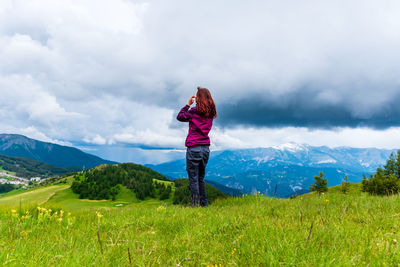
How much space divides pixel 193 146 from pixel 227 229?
490cm

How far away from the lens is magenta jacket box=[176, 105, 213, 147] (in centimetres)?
836

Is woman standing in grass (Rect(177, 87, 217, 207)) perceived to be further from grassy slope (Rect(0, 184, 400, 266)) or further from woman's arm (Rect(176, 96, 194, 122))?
grassy slope (Rect(0, 184, 400, 266))

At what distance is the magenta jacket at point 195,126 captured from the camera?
8359 mm

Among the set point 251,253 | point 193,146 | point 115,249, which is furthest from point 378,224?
point 193,146

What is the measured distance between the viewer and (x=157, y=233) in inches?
151

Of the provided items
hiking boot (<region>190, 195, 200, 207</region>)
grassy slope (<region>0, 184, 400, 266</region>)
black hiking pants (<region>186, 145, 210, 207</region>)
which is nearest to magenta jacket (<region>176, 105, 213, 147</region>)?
black hiking pants (<region>186, 145, 210, 207</region>)

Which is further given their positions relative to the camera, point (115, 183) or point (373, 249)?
point (115, 183)

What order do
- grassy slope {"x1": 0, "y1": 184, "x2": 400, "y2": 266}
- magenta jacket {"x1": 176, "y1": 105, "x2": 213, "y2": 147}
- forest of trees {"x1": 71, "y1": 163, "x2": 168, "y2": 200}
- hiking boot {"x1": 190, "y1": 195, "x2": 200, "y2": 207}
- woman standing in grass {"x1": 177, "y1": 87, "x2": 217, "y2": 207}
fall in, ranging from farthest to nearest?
1. forest of trees {"x1": 71, "y1": 163, "x2": 168, "y2": 200}
2. magenta jacket {"x1": 176, "y1": 105, "x2": 213, "y2": 147}
3. woman standing in grass {"x1": 177, "y1": 87, "x2": 217, "y2": 207}
4. hiking boot {"x1": 190, "y1": 195, "x2": 200, "y2": 207}
5. grassy slope {"x1": 0, "y1": 184, "x2": 400, "y2": 266}

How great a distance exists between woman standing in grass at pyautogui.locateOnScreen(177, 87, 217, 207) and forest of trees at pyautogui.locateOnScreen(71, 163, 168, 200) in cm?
17360

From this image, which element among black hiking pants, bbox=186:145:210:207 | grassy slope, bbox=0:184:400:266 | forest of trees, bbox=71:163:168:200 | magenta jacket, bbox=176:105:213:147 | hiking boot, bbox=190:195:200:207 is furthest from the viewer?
forest of trees, bbox=71:163:168:200

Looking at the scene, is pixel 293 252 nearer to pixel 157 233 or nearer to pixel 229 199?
pixel 157 233

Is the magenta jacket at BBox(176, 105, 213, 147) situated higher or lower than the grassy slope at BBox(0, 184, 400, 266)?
higher

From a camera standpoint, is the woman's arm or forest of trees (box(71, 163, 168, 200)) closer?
the woman's arm

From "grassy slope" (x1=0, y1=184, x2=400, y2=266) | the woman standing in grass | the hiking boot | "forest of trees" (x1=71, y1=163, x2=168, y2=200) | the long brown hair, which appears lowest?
"forest of trees" (x1=71, y1=163, x2=168, y2=200)
